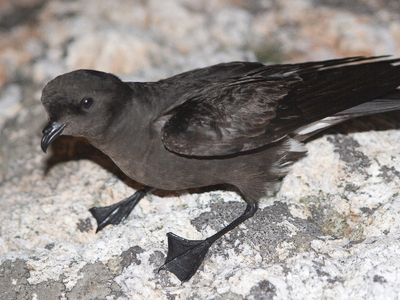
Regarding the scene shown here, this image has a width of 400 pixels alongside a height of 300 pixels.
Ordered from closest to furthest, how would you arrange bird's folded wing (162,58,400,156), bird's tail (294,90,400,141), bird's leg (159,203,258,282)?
1. bird's leg (159,203,258,282)
2. bird's folded wing (162,58,400,156)
3. bird's tail (294,90,400,141)

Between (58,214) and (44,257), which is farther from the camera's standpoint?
(58,214)

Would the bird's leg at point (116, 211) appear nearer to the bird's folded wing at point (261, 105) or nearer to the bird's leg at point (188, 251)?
the bird's leg at point (188, 251)

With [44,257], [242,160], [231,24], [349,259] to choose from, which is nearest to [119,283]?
[44,257]

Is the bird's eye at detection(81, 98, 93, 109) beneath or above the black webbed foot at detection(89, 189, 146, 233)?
above

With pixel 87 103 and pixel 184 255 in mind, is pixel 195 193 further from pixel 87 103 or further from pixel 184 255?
pixel 87 103

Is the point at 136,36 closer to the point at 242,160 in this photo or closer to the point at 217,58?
the point at 217,58

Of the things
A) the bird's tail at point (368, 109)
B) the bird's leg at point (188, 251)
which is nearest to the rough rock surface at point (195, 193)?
the bird's leg at point (188, 251)

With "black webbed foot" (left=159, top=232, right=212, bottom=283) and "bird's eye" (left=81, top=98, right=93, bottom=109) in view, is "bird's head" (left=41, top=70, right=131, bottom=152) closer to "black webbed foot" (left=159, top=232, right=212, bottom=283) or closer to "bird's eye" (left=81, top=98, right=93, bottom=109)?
"bird's eye" (left=81, top=98, right=93, bottom=109)

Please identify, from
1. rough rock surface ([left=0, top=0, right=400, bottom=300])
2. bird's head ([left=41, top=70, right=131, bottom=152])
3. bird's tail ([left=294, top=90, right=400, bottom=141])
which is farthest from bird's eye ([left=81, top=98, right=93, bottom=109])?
bird's tail ([left=294, top=90, right=400, bottom=141])
